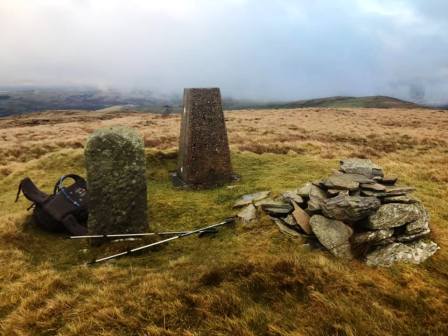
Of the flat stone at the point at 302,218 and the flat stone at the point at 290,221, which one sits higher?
the flat stone at the point at 302,218

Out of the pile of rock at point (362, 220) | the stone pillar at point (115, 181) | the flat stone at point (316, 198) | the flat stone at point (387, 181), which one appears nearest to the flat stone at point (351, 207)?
the pile of rock at point (362, 220)

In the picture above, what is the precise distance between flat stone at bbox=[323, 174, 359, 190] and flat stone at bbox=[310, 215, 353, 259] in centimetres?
97

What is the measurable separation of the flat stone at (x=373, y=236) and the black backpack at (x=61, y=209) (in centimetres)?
696

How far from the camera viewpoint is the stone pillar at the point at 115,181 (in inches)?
351

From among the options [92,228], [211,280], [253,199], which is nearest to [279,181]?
[253,199]

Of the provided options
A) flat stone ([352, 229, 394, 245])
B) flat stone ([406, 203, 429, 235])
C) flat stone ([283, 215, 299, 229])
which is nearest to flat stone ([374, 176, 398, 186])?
flat stone ([406, 203, 429, 235])

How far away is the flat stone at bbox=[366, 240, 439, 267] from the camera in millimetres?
7000

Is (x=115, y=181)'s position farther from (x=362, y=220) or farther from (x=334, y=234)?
(x=362, y=220)

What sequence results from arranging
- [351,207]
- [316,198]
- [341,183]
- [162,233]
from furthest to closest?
[162,233], [316,198], [341,183], [351,207]

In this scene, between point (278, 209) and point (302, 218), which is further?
point (278, 209)

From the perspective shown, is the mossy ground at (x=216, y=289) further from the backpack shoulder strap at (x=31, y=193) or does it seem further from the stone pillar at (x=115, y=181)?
the backpack shoulder strap at (x=31, y=193)

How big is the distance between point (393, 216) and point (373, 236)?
69 cm

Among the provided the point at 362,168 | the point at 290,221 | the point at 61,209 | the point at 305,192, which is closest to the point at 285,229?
the point at 290,221

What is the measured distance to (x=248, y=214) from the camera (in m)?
9.93
